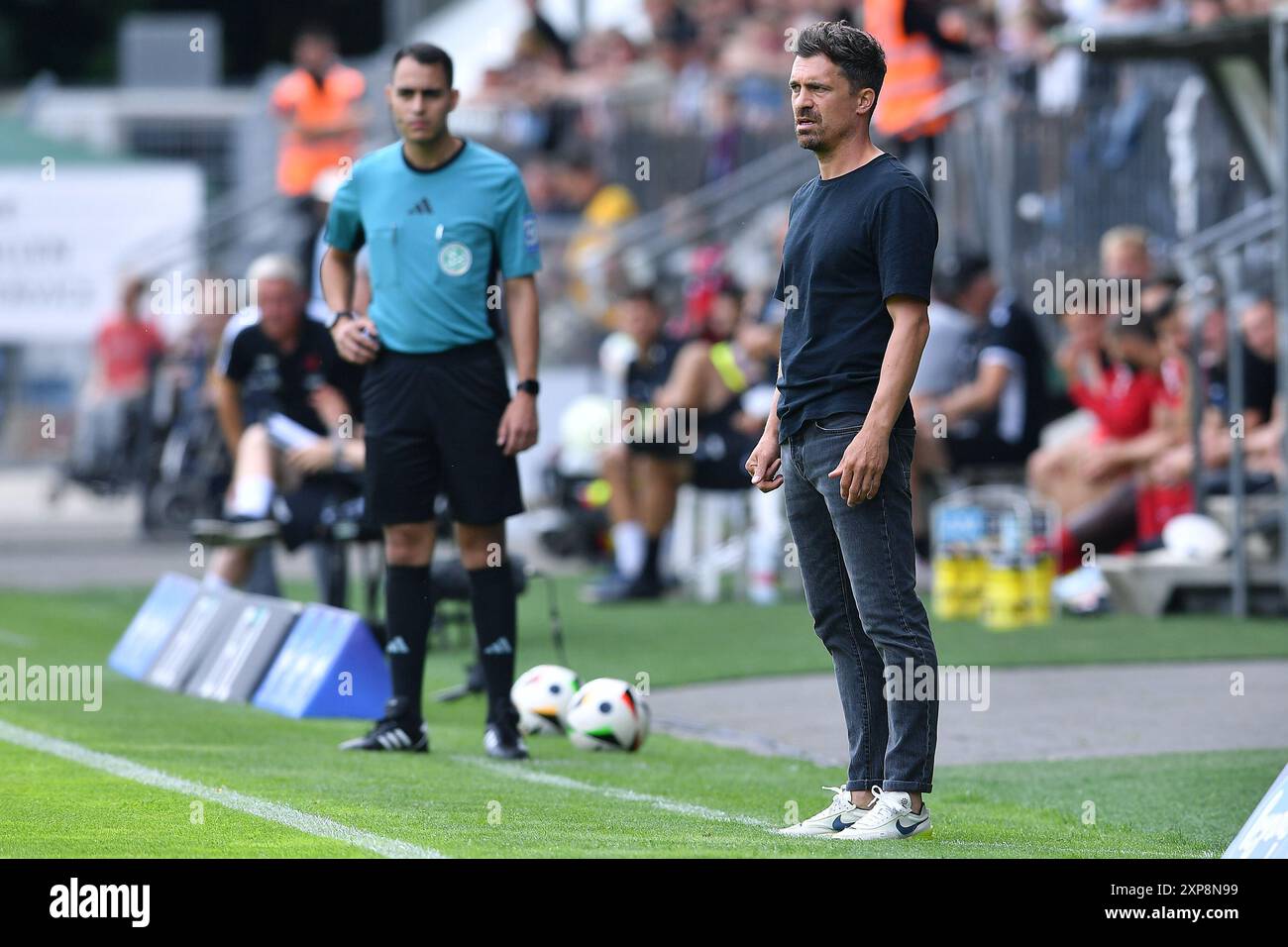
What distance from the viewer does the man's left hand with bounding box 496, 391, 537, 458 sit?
835 cm

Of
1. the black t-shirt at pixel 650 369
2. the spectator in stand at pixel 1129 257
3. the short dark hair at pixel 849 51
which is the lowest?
the black t-shirt at pixel 650 369

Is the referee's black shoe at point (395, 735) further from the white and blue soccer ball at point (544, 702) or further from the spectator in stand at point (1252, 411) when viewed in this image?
the spectator in stand at point (1252, 411)

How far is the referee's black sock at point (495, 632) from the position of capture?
8.63 meters

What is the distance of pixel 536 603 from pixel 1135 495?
12.3 feet

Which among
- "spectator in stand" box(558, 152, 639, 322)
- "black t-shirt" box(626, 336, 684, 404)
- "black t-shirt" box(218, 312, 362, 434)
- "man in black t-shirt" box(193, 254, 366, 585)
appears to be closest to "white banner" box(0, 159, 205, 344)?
"spectator in stand" box(558, 152, 639, 322)

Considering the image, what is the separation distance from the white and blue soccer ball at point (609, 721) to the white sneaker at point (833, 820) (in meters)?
2.16

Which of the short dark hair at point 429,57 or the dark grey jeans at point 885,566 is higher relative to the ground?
the short dark hair at point 429,57

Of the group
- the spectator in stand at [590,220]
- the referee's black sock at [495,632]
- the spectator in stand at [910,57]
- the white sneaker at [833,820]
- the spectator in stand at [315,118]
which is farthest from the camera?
the spectator in stand at [315,118]

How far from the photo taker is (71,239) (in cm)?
2975

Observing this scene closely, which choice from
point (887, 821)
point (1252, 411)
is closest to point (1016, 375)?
point (1252, 411)

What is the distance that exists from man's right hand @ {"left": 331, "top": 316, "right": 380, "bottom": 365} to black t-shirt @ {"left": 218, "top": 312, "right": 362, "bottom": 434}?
3.68m

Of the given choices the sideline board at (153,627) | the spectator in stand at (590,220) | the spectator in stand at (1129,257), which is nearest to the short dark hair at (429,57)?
the sideline board at (153,627)

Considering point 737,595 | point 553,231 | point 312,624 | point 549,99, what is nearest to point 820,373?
point 312,624
